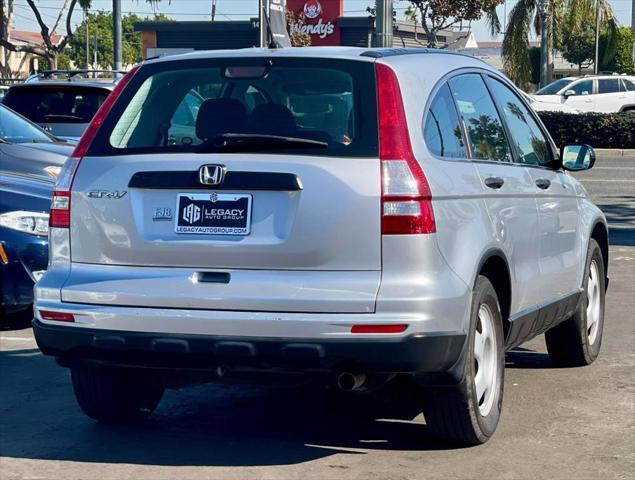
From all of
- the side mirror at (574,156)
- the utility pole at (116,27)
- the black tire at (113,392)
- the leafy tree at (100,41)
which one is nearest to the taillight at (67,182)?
the black tire at (113,392)

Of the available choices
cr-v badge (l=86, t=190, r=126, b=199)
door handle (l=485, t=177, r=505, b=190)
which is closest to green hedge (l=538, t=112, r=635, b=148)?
door handle (l=485, t=177, r=505, b=190)

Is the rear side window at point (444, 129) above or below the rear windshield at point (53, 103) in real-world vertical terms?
above

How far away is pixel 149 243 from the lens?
17.1 ft

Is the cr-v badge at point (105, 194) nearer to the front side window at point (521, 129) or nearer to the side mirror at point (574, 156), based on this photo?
the front side window at point (521, 129)

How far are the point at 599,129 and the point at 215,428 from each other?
2423 cm

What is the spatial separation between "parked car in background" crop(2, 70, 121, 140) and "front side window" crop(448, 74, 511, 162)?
935 cm

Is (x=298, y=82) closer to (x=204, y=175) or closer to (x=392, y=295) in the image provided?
(x=204, y=175)

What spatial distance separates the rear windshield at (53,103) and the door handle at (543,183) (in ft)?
30.8

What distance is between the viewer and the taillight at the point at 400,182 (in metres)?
5.00

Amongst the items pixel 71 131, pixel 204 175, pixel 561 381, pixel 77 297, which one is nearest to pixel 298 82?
pixel 204 175

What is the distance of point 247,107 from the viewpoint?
552cm

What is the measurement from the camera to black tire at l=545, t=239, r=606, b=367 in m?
7.35

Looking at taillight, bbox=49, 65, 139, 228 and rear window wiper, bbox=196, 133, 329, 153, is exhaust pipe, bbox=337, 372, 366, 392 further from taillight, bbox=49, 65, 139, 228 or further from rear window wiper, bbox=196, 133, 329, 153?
taillight, bbox=49, 65, 139, 228

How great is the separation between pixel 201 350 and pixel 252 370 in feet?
0.74
